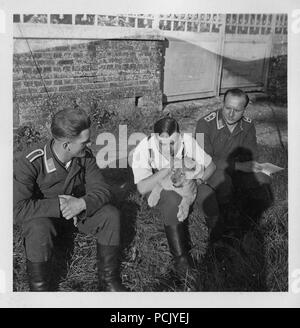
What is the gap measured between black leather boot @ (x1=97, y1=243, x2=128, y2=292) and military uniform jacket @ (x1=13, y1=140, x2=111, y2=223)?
0.63 feet

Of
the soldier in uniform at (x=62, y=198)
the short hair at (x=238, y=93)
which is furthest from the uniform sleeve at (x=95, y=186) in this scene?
the short hair at (x=238, y=93)

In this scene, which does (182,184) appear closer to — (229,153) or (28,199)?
(229,153)

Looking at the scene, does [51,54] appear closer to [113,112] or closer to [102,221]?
[113,112]

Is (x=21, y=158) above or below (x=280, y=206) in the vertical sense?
above

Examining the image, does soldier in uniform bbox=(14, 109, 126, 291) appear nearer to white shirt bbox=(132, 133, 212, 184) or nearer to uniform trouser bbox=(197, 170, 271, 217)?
white shirt bbox=(132, 133, 212, 184)

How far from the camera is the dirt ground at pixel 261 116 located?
203 cm

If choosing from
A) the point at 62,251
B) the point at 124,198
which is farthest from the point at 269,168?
the point at 62,251

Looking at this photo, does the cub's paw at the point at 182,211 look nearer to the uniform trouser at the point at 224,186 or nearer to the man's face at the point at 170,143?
the uniform trouser at the point at 224,186

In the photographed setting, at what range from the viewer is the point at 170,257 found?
2.05 m

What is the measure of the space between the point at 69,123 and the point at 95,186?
0.99 feet
